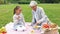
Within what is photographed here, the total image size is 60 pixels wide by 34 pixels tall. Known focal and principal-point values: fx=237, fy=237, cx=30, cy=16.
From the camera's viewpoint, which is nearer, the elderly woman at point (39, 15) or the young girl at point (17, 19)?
the elderly woman at point (39, 15)

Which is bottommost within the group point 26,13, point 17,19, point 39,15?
point 26,13

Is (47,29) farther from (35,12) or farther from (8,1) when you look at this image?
(8,1)

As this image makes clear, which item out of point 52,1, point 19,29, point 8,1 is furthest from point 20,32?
point 52,1

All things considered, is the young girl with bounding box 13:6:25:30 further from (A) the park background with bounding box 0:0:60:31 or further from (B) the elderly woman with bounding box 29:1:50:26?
(A) the park background with bounding box 0:0:60:31

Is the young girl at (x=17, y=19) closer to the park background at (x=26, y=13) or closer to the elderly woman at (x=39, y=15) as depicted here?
the elderly woman at (x=39, y=15)

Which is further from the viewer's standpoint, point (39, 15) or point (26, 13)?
point (26, 13)

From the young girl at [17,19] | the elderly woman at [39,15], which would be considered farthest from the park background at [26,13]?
the elderly woman at [39,15]

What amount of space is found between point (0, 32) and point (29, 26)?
3.94ft

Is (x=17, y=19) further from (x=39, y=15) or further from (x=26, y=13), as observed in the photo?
(x=26, y=13)

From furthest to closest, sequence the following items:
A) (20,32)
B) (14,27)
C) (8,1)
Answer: (8,1), (14,27), (20,32)

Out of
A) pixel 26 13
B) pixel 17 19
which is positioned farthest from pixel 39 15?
pixel 26 13

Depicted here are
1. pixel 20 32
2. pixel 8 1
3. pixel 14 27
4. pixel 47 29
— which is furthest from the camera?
pixel 8 1

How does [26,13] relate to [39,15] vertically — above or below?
below

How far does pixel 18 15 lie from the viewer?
518 cm
